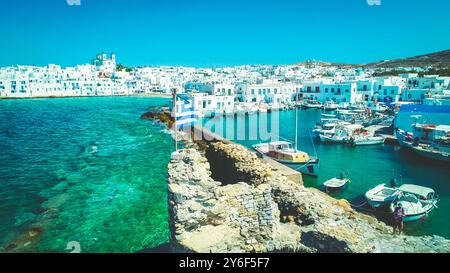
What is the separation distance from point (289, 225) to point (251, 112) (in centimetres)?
3863

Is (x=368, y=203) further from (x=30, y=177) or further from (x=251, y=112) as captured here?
(x=251, y=112)

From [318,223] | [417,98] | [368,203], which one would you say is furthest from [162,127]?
[417,98]

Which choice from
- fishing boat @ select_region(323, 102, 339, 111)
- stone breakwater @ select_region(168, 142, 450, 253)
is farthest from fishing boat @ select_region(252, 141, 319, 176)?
fishing boat @ select_region(323, 102, 339, 111)

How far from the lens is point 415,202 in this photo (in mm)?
10867

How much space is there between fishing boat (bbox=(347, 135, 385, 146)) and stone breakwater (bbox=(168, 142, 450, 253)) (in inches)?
708

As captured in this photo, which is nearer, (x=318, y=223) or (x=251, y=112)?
(x=318, y=223)

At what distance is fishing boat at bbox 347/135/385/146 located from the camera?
23234 millimetres

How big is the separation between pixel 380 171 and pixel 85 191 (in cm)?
1441

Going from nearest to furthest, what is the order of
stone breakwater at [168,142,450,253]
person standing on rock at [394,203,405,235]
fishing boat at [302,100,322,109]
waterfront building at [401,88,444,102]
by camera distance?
stone breakwater at [168,142,450,253] < person standing on rock at [394,203,405,235] < waterfront building at [401,88,444,102] < fishing boat at [302,100,322,109]

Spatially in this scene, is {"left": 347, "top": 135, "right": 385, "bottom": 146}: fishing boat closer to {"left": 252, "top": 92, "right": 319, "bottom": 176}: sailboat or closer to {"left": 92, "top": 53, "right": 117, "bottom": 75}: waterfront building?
{"left": 252, "top": 92, "right": 319, "bottom": 176}: sailboat

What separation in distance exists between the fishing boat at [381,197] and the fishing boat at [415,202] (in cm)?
18

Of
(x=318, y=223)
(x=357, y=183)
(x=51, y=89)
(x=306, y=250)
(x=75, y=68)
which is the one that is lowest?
(x=357, y=183)

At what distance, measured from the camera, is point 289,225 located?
19.7ft

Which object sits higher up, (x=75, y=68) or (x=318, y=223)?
(x=75, y=68)
